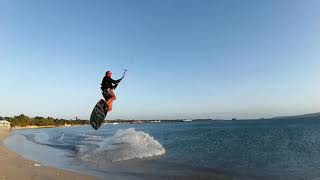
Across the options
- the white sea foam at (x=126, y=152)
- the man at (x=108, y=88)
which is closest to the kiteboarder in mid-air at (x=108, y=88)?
the man at (x=108, y=88)

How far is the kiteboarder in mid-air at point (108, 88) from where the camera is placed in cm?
1183

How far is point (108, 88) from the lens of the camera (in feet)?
39.2

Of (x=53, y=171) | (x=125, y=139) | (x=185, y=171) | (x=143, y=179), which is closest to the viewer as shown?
(x=143, y=179)

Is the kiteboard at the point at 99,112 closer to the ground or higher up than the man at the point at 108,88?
closer to the ground

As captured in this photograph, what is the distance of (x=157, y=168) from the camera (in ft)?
71.8

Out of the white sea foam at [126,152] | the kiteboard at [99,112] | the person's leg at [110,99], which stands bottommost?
the white sea foam at [126,152]

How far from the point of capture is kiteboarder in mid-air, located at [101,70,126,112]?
1183cm

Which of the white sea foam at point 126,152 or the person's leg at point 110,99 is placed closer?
the person's leg at point 110,99

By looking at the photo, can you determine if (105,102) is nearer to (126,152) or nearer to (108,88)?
(108,88)

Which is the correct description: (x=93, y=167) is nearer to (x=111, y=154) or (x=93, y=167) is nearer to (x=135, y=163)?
(x=135, y=163)

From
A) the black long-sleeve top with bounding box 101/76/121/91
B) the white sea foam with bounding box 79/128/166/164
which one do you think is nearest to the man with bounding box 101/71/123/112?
the black long-sleeve top with bounding box 101/76/121/91

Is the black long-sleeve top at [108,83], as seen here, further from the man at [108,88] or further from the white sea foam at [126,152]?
the white sea foam at [126,152]

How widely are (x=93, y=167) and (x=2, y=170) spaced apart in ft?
18.1

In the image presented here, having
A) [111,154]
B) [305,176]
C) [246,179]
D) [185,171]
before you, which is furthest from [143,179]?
[111,154]
